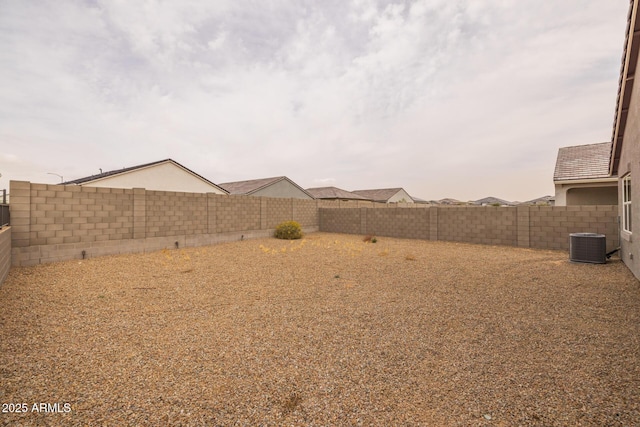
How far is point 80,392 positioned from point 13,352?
1.48 metres

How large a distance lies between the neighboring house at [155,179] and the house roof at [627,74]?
23.5 metres

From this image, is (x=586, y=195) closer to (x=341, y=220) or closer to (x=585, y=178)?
(x=585, y=178)

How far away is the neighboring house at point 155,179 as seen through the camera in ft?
59.0

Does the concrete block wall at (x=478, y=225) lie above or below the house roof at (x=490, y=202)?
below

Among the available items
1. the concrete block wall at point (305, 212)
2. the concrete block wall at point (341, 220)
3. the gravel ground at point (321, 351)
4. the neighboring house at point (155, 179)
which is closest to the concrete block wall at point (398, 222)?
the concrete block wall at point (341, 220)

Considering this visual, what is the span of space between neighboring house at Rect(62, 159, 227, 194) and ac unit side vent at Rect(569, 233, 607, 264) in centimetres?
2331

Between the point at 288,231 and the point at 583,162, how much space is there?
1784cm

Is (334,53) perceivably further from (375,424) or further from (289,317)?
(375,424)

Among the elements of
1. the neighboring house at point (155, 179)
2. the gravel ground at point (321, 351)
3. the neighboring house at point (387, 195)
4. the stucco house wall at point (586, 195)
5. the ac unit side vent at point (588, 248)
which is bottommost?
the gravel ground at point (321, 351)

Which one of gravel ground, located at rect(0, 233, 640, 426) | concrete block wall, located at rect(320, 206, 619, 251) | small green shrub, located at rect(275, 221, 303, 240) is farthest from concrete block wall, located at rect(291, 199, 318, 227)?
gravel ground, located at rect(0, 233, 640, 426)

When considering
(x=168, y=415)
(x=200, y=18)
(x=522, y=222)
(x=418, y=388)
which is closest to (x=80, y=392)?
(x=168, y=415)

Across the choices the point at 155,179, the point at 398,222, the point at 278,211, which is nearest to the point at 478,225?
the point at 398,222

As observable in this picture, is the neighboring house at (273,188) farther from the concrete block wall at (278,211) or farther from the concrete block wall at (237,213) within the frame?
the concrete block wall at (237,213)

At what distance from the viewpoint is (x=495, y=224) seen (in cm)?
1216
